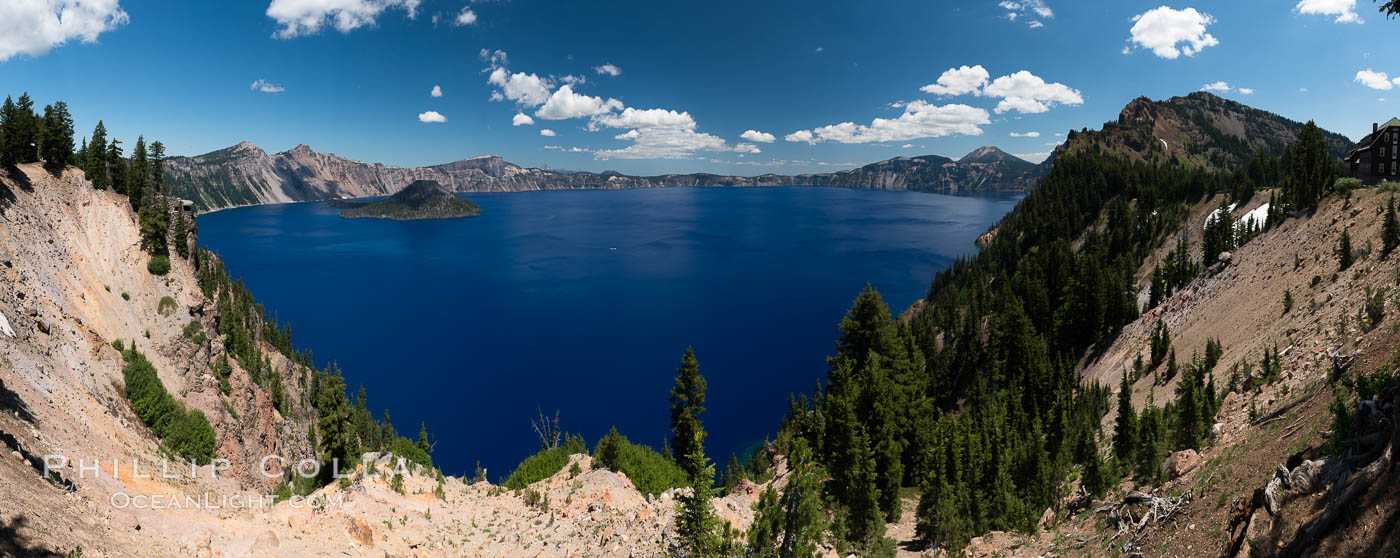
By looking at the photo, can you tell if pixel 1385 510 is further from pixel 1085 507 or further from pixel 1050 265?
pixel 1050 265

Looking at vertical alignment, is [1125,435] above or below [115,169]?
below

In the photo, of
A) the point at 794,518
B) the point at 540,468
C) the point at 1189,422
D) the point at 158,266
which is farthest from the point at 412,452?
the point at 1189,422

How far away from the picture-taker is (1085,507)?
29.2m

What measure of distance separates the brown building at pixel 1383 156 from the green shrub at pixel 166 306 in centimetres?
12765

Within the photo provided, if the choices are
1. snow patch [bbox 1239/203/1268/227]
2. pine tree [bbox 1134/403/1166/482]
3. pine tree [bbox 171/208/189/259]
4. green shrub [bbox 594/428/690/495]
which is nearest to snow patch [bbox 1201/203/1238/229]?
snow patch [bbox 1239/203/1268/227]

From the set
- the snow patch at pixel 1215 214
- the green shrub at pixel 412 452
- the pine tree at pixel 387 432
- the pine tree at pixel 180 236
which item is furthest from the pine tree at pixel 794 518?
the snow patch at pixel 1215 214

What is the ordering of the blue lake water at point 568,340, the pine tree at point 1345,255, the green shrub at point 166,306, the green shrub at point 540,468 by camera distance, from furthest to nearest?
the blue lake water at point 568,340, the green shrub at point 166,306, the pine tree at point 1345,255, the green shrub at point 540,468

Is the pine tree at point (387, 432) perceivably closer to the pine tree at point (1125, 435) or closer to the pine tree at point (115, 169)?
Answer: the pine tree at point (115, 169)

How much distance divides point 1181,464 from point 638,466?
107ft

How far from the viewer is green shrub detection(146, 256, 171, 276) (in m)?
61.0

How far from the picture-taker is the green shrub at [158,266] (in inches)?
2402

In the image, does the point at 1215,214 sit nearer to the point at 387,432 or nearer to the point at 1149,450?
the point at 1149,450

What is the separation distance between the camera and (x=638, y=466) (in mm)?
44375

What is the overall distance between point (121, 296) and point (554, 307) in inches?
3622
